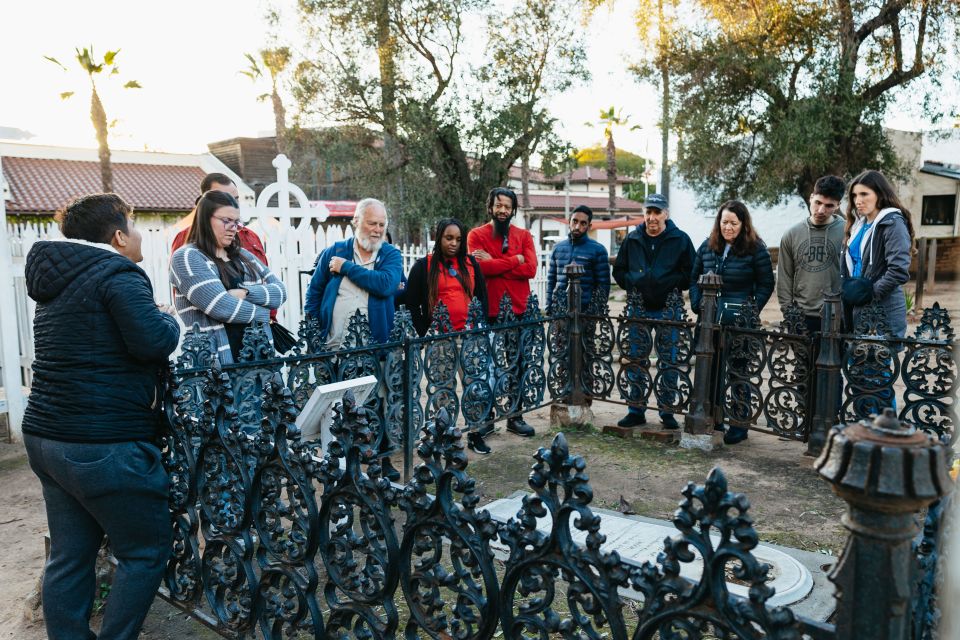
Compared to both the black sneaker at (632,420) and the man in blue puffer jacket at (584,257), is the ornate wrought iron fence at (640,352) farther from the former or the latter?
the man in blue puffer jacket at (584,257)

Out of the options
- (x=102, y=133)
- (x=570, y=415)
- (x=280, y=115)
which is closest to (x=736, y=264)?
(x=570, y=415)

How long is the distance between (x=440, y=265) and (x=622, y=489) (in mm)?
2118

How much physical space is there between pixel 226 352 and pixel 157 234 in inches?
153

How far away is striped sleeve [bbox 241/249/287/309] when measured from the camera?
13.1 feet

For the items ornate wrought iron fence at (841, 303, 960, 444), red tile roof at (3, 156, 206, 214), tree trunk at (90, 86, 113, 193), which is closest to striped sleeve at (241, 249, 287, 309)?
ornate wrought iron fence at (841, 303, 960, 444)

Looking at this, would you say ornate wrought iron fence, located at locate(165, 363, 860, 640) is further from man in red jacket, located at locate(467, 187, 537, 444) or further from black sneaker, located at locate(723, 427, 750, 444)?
black sneaker, located at locate(723, 427, 750, 444)

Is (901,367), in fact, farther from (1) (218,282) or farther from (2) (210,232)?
(2) (210,232)

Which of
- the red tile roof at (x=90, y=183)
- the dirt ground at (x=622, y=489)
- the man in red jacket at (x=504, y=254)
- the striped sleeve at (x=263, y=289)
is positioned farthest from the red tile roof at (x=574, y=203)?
the striped sleeve at (x=263, y=289)

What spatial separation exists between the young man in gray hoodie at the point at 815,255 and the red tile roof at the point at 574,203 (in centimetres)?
3399

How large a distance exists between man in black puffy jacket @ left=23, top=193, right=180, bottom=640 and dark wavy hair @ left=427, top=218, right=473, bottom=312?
9.31 feet

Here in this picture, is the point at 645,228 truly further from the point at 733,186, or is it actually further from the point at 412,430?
the point at 733,186

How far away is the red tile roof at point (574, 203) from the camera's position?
1645 inches

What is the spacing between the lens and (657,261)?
5734 millimetres

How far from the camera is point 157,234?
713 cm
